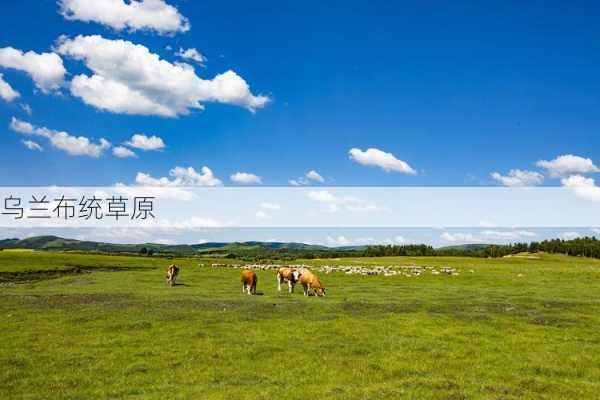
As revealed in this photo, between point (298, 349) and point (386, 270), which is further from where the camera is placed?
point (386, 270)

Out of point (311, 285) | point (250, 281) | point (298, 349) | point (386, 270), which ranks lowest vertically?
point (386, 270)

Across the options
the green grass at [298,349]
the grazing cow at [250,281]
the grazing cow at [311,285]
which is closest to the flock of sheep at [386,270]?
the grazing cow at [250,281]

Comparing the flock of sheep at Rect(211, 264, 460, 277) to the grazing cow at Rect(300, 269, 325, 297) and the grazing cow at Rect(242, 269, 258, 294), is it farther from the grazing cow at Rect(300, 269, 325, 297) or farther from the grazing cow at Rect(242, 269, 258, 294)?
the grazing cow at Rect(300, 269, 325, 297)

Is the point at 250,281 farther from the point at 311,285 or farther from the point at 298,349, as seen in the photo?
the point at 298,349

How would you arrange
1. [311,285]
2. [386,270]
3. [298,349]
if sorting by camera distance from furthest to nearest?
[386,270]
[311,285]
[298,349]

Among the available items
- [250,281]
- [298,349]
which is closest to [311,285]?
[250,281]

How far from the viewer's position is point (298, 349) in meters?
21.4

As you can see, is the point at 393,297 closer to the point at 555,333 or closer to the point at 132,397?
the point at 555,333

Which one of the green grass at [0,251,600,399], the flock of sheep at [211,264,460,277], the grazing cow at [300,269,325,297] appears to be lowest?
the flock of sheep at [211,264,460,277]

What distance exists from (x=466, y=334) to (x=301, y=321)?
8927 millimetres

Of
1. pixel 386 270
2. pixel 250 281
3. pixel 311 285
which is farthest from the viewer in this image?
pixel 386 270

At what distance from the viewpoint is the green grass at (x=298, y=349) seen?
16406 millimetres

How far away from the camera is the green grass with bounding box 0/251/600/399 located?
16.4 m

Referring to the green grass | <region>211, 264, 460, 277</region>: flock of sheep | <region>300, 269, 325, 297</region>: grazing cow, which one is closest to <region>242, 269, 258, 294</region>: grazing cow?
<region>300, 269, 325, 297</region>: grazing cow
